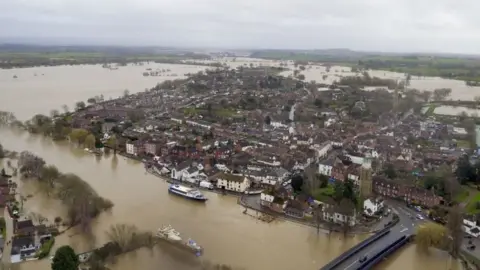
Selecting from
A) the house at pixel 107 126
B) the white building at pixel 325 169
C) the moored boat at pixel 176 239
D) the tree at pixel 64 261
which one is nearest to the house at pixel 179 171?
the moored boat at pixel 176 239

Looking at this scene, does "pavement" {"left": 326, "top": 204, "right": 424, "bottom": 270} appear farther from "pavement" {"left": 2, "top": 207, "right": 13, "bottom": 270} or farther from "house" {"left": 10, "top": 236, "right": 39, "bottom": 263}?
A: "pavement" {"left": 2, "top": 207, "right": 13, "bottom": 270}

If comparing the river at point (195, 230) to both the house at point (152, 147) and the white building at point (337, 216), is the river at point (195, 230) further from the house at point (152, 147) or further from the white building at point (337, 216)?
the house at point (152, 147)

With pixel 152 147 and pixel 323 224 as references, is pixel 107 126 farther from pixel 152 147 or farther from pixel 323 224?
pixel 323 224

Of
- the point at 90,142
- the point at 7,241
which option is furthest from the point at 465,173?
the point at 90,142

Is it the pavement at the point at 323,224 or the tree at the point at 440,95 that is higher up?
the tree at the point at 440,95

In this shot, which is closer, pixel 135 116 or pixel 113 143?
pixel 113 143
